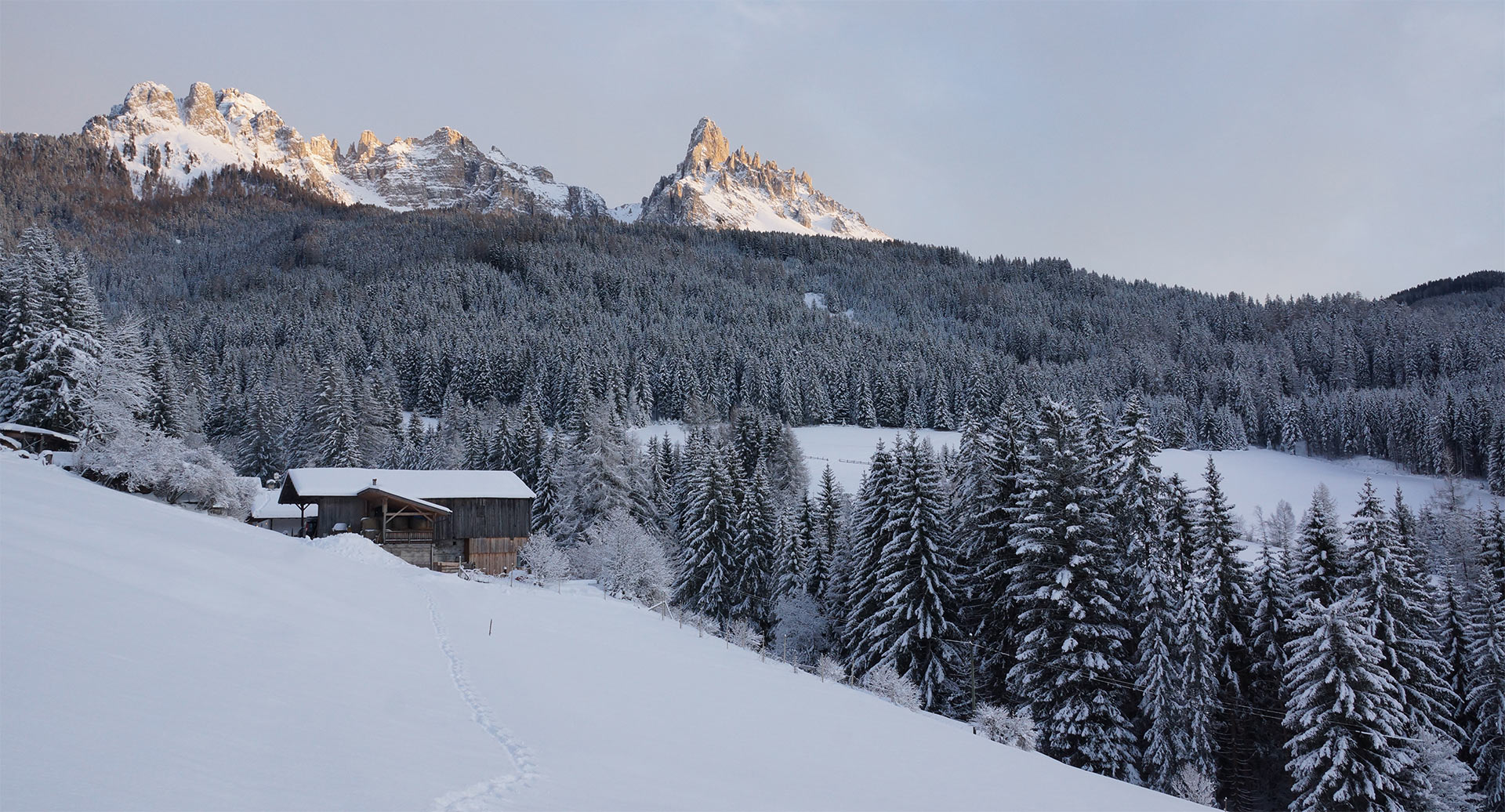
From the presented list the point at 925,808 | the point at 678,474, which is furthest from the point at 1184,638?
the point at 678,474

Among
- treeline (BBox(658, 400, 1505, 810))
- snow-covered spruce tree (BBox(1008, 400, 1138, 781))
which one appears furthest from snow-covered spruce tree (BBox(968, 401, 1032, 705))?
snow-covered spruce tree (BBox(1008, 400, 1138, 781))

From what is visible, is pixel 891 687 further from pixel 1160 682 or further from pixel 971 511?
pixel 971 511

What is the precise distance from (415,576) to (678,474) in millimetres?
35004

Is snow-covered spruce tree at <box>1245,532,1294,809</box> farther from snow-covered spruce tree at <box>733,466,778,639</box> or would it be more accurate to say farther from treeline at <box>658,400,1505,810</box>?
snow-covered spruce tree at <box>733,466,778,639</box>

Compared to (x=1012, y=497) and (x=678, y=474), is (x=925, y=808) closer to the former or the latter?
(x=1012, y=497)

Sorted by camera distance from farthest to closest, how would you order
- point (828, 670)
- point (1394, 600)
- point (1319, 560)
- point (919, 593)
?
1. point (919, 593)
2. point (1319, 560)
3. point (1394, 600)
4. point (828, 670)

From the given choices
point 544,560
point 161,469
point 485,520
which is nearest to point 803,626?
point 544,560

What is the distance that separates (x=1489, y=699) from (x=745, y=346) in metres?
107

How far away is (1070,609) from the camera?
91.9 ft

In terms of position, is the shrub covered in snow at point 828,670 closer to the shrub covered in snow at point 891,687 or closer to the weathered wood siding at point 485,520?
the shrub covered in snow at point 891,687

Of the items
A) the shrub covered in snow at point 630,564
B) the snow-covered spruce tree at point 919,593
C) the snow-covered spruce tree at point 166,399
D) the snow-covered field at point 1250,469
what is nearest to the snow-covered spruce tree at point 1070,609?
the snow-covered spruce tree at point 919,593

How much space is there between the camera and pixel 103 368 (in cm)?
3953

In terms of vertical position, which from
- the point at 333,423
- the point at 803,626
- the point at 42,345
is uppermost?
the point at 42,345

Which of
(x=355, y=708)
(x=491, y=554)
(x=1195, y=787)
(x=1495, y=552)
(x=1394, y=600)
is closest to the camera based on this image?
(x=355, y=708)
